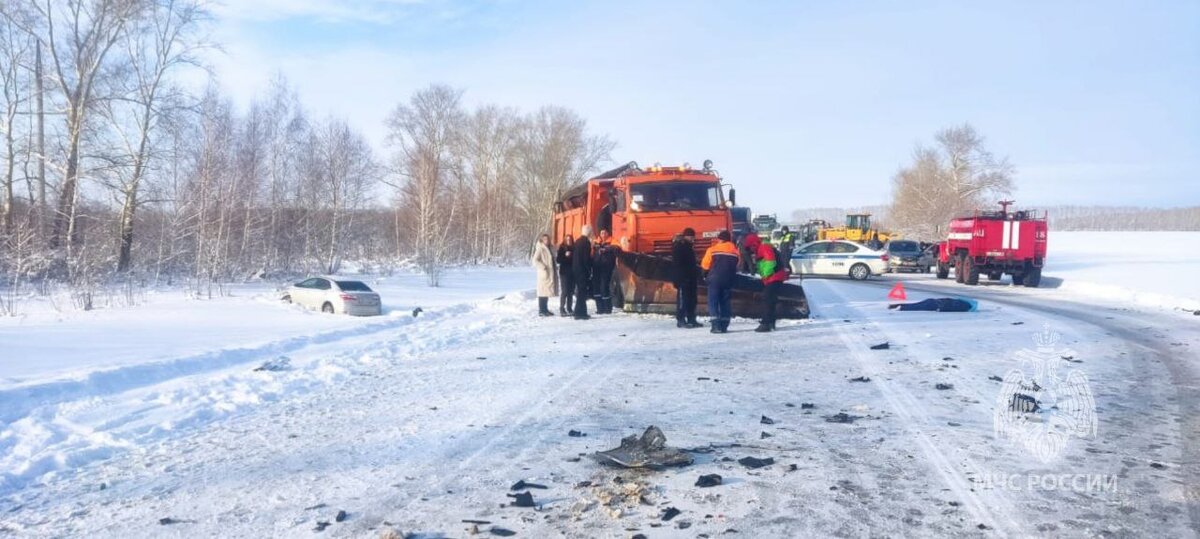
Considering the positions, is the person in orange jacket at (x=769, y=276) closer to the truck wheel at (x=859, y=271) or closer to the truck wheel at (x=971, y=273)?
the truck wheel at (x=971, y=273)

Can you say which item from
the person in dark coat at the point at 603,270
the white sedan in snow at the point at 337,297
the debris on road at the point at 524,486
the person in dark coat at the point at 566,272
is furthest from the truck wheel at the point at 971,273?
the debris on road at the point at 524,486

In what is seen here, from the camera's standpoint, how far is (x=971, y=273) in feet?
99.9

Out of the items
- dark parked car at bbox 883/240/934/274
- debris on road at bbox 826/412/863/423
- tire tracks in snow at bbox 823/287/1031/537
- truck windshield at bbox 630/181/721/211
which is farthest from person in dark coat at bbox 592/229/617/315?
dark parked car at bbox 883/240/934/274

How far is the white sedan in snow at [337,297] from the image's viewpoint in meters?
22.7

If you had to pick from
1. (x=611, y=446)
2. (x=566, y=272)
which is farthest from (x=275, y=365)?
(x=566, y=272)

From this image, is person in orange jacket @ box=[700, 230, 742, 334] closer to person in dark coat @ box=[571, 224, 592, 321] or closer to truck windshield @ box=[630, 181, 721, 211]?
person in dark coat @ box=[571, 224, 592, 321]

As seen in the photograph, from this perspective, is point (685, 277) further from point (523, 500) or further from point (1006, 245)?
point (1006, 245)

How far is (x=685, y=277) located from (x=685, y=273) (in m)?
0.10

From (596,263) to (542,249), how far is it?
1.32m

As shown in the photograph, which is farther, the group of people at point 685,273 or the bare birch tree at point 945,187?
the bare birch tree at point 945,187

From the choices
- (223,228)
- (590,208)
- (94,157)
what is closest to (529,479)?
(590,208)

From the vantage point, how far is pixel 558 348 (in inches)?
470

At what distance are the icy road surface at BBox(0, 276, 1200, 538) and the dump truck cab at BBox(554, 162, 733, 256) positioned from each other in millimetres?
5270

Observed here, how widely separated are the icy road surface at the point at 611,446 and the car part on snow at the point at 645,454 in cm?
16
